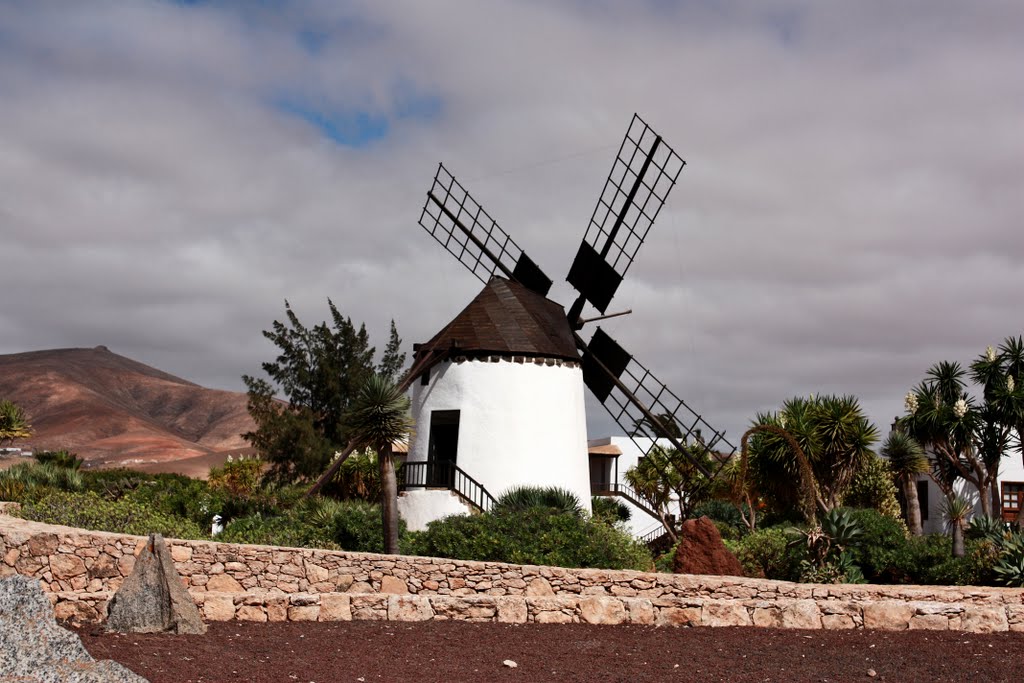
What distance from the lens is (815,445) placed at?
22.4m

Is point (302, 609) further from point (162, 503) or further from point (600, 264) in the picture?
point (600, 264)

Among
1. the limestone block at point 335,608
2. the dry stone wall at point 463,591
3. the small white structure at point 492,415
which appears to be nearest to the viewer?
the limestone block at point 335,608

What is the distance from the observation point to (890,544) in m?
19.6

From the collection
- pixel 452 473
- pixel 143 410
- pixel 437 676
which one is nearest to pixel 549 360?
pixel 452 473

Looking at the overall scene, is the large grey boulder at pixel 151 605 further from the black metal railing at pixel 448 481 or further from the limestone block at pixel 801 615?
the black metal railing at pixel 448 481

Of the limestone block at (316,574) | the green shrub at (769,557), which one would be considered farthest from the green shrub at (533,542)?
the limestone block at (316,574)

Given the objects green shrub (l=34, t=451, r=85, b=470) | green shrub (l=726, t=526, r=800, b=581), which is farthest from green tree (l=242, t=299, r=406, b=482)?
green shrub (l=726, t=526, r=800, b=581)

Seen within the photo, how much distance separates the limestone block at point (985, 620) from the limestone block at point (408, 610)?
757cm

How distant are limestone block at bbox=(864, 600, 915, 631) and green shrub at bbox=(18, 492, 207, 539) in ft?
40.7

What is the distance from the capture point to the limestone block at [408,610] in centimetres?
1299

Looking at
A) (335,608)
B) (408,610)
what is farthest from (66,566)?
(408,610)

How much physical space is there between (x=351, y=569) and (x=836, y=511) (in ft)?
30.3

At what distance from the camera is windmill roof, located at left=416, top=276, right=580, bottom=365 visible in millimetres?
23891

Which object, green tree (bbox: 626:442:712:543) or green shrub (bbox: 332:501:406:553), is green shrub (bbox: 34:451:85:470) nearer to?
green shrub (bbox: 332:501:406:553)
